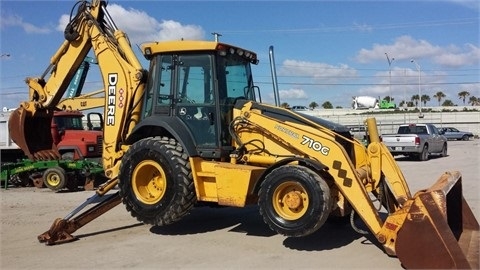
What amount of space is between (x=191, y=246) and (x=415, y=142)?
17.8 metres

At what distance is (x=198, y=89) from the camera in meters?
7.84

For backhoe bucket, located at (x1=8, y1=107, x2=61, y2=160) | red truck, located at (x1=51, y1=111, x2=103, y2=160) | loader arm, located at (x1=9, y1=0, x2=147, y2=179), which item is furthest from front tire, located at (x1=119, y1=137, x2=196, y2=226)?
red truck, located at (x1=51, y1=111, x2=103, y2=160)

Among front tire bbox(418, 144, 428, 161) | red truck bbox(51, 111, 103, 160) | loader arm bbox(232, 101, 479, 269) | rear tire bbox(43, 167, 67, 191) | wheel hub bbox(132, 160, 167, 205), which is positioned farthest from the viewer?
front tire bbox(418, 144, 428, 161)

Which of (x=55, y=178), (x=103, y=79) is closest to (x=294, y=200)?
(x=103, y=79)

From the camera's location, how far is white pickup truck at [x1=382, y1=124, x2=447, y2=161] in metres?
22.9

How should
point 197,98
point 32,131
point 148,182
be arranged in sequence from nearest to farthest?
1. point 197,98
2. point 148,182
3. point 32,131

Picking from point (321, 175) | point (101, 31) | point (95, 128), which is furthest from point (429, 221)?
point (95, 128)

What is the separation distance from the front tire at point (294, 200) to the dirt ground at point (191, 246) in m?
0.41

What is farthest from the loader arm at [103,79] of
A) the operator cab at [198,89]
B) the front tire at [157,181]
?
the front tire at [157,181]

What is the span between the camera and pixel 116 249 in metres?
7.07

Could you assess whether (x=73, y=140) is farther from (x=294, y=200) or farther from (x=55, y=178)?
(x=294, y=200)

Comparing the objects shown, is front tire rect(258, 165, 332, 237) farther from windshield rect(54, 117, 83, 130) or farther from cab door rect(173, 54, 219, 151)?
windshield rect(54, 117, 83, 130)

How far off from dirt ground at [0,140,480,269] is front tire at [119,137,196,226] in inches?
16.4

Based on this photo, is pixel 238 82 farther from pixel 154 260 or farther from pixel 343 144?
pixel 154 260
